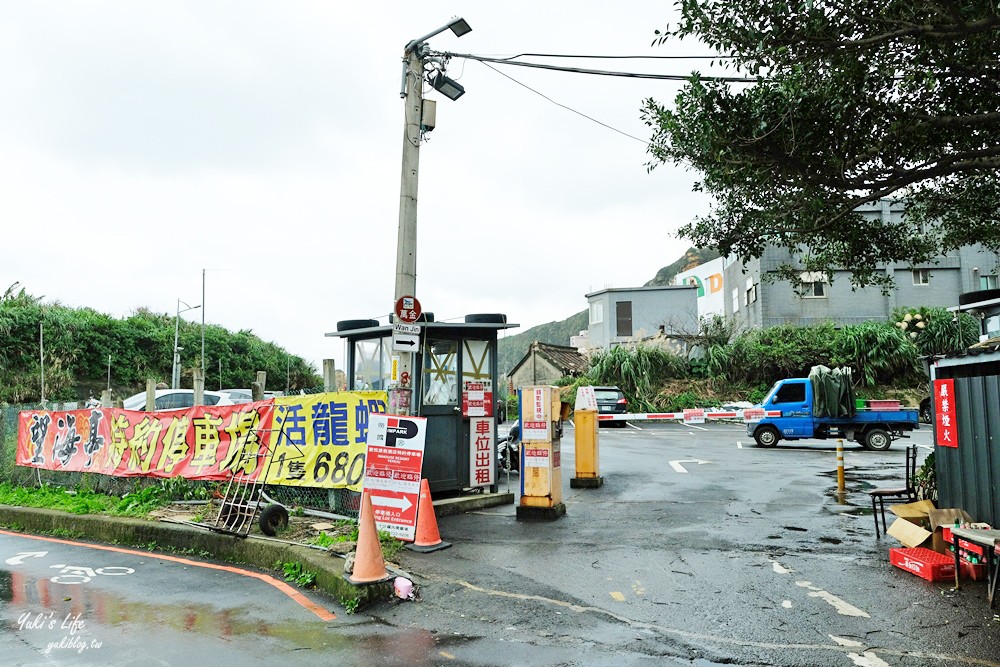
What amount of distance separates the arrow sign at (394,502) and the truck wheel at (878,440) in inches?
655

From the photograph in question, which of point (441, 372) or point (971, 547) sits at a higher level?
point (441, 372)

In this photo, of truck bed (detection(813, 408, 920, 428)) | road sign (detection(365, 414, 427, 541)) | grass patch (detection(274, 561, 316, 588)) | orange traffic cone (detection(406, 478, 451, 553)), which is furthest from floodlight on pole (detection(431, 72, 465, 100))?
truck bed (detection(813, 408, 920, 428))

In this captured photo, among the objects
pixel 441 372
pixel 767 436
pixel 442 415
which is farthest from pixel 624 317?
pixel 442 415

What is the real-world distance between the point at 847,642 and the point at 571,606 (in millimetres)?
2152

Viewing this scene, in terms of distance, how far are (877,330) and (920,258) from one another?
25.4 meters

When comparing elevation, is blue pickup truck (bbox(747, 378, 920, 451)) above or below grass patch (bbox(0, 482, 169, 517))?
above

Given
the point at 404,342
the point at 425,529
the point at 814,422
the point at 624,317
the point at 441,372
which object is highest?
the point at 624,317

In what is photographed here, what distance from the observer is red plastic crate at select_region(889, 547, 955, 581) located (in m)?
7.14

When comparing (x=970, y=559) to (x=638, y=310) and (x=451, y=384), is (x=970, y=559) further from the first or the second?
Result: (x=638, y=310)

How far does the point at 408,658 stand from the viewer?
5277 mm

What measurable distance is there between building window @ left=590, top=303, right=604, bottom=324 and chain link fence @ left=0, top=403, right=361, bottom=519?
38717 mm

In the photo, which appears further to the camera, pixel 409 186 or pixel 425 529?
pixel 409 186

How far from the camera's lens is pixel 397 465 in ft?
27.6

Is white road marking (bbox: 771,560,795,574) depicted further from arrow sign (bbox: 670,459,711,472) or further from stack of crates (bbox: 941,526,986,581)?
arrow sign (bbox: 670,459,711,472)
